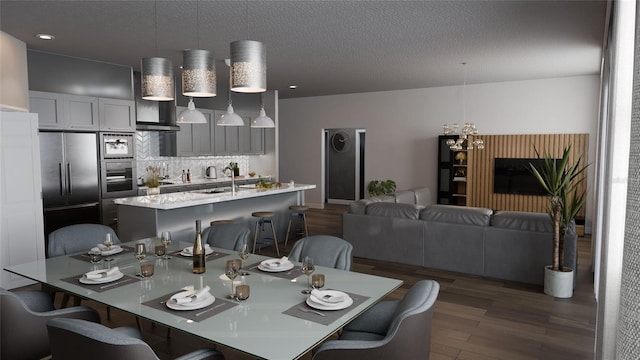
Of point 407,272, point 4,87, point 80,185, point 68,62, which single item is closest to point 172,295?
point 407,272

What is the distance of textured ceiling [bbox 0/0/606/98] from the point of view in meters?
3.89

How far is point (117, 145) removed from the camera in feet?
21.6

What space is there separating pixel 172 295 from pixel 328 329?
0.92 meters

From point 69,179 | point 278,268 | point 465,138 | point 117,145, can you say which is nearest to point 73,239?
point 278,268

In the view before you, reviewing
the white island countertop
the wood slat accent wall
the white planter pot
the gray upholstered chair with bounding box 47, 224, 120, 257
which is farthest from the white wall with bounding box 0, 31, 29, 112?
the wood slat accent wall

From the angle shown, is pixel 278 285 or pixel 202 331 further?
pixel 278 285

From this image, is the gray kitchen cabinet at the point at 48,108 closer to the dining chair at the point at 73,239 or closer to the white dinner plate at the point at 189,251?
the dining chair at the point at 73,239

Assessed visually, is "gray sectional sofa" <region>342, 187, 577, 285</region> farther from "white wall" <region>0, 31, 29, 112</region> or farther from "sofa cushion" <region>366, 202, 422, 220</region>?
"white wall" <region>0, 31, 29, 112</region>

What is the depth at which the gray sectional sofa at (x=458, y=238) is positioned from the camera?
479cm

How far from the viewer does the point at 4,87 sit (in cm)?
484

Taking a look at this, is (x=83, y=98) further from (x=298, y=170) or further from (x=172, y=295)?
(x=298, y=170)

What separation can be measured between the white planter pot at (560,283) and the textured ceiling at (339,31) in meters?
2.48

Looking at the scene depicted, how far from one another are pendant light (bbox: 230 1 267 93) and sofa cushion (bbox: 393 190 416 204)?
4469mm

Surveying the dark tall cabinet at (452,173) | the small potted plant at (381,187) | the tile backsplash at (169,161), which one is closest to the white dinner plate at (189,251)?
the tile backsplash at (169,161)
